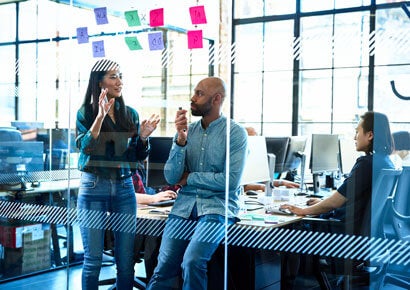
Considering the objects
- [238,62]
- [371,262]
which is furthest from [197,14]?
[371,262]

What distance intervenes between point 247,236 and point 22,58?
2.58m

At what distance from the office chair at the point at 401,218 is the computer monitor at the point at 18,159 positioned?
298 centimetres

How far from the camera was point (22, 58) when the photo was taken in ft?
15.2

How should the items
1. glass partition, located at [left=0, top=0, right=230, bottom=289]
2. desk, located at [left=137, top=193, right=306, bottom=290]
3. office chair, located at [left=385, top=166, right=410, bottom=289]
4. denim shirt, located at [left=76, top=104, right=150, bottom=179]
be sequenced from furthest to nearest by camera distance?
Answer: denim shirt, located at [left=76, top=104, right=150, bottom=179]
glass partition, located at [left=0, top=0, right=230, bottom=289]
desk, located at [left=137, top=193, right=306, bottom=290]
office chair, located at [left=385, top=166, right=410, bottom=289]

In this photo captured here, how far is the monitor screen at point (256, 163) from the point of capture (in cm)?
321

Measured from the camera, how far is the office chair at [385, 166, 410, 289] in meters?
2.66

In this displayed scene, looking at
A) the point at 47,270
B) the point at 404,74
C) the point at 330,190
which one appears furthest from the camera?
the point at 47,270

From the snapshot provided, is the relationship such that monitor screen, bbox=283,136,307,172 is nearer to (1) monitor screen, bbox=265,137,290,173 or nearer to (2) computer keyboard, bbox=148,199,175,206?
(1) monitor screen, bbox=265,137,290,173

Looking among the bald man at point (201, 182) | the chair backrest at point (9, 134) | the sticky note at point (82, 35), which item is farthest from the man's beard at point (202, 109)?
the chair backrest at point (9, 134)

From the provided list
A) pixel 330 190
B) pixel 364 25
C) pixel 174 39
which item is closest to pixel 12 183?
pixel 174 39

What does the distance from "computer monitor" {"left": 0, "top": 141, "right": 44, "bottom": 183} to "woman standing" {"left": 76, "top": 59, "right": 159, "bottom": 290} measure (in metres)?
1.04

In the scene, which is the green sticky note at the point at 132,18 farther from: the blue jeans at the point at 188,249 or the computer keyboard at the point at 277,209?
the computer keyboard at the point at 277,209

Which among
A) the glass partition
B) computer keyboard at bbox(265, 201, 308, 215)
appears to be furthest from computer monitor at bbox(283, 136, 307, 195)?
the glass partition

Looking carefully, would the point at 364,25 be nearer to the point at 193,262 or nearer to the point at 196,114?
the point at 196,114
